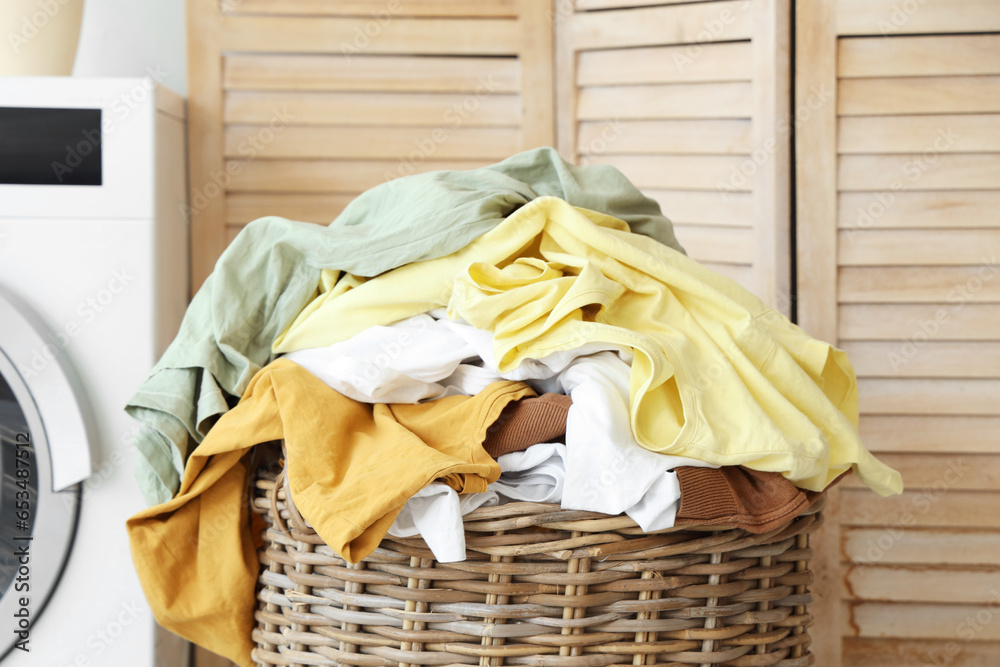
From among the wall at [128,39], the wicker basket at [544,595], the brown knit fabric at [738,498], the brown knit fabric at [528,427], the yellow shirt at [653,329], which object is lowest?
the wicker basket at [544,595]

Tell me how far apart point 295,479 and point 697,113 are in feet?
2.82

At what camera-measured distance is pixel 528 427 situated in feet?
2.06

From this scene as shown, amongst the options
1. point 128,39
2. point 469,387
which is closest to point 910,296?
point 469,387

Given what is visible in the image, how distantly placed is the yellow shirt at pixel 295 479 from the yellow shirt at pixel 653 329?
0.23ft

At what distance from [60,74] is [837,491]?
4.22 ft

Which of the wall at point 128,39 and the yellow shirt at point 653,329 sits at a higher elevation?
the wall at point 128,39

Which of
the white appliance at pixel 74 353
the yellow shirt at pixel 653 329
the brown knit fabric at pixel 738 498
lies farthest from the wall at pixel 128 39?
the brown knit fabric at pixel 738 498

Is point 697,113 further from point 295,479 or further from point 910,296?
point 295,479

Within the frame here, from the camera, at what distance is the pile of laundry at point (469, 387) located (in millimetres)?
597

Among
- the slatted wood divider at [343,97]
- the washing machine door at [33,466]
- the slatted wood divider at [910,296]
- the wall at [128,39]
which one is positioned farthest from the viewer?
the wall at [128,39]

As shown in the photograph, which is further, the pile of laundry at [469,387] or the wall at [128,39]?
the wall at [128,39]

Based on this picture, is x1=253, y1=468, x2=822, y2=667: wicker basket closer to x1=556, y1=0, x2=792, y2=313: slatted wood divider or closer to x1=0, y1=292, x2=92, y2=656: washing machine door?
x1=0, y1=292, x2=92, y2=656: washing machine door

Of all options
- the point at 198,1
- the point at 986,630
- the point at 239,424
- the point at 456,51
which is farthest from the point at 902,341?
the point at 198,1

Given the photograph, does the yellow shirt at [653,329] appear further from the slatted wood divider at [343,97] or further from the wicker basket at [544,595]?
the slatted wood divider at [343,97]
